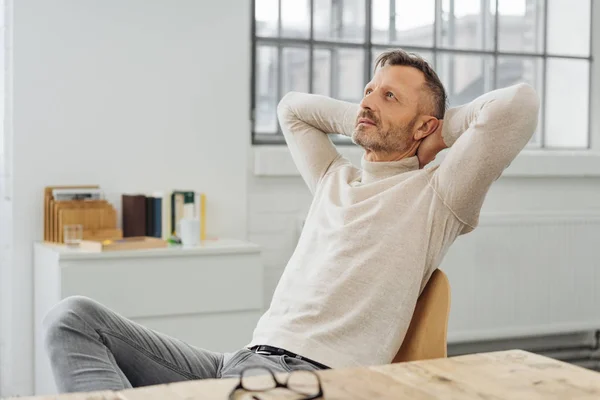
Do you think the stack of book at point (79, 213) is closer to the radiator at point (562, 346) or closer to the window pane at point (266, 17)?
the window pane at point (266, 17)

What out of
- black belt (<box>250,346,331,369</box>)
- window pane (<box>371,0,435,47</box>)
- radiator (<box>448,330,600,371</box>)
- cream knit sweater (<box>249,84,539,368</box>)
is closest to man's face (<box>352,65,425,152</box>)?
cream knit sweater (<box>249,84,539,368</box>)

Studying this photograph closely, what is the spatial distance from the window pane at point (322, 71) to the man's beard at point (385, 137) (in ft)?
6.58

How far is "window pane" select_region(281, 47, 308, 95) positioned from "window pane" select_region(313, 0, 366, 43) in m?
0.13

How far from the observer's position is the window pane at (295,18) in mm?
4203

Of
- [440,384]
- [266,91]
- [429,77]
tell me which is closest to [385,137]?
[429,77]

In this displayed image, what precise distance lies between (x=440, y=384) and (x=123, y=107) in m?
2.64

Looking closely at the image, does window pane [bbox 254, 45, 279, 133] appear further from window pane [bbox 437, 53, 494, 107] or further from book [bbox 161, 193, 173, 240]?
window pane [bbox 437, 53, 494, 107]

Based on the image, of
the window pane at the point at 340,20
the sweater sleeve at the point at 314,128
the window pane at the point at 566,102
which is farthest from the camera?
the window pane at the point at 566,102

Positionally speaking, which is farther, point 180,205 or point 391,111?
point 180,205

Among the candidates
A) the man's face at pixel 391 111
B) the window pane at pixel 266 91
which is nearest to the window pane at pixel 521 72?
the window pane at pixel 266 91

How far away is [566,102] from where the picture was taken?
487cm

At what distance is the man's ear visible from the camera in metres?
2.33

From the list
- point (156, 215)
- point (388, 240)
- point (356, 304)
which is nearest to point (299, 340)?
point (356, 304)

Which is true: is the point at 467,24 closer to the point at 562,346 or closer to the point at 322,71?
the point at 322,71
